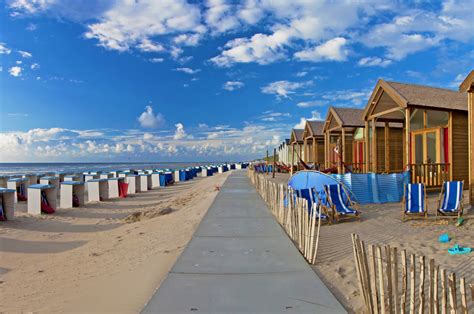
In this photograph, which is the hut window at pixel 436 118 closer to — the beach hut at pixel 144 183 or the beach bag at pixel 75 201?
the beach bag at pixel 75 201

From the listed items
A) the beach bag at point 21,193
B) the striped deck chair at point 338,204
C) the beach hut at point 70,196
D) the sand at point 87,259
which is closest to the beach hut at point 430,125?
the striped deck chair at point 338,204

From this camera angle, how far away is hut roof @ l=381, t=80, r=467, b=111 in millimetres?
11375

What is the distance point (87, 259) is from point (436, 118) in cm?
1262

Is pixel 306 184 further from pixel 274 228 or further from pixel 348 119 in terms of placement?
pixel 348 119

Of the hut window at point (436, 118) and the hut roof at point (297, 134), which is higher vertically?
the hut roof at point (297, 134)

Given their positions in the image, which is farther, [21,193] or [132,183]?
[132,183]

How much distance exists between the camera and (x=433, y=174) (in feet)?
39.9

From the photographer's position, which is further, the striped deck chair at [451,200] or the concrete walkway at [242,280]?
the striped deck chair at [451,200]

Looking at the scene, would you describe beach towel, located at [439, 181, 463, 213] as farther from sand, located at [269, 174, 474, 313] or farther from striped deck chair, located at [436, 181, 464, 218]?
sand, located at [269, 174, 474, 313]

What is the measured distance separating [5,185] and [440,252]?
2024 centimetres

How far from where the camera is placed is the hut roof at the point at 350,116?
57.0 feet

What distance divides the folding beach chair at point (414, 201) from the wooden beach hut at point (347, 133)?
7499 millimetres

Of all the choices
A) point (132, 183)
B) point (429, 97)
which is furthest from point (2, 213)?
point (429, 97)

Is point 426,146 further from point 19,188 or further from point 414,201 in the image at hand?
point 19,188
